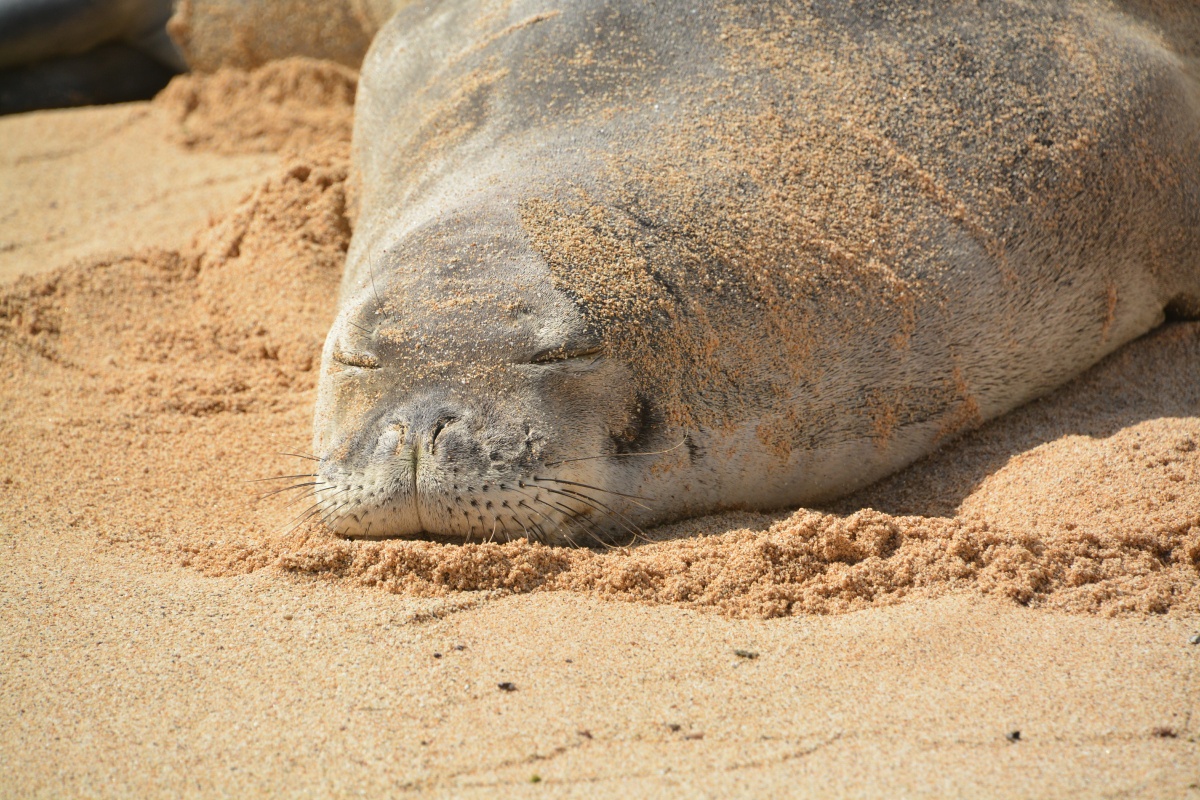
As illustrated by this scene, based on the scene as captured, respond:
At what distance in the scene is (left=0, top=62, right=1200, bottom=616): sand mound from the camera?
2.92 meters

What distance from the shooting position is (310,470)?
3607 mm

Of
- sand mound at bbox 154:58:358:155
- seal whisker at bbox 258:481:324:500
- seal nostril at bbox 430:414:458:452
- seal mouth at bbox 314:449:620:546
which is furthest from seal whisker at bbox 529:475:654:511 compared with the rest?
sand mound at bbox 154:58:358:155

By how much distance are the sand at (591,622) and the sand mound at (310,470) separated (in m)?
0.01

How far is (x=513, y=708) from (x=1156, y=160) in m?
2.92

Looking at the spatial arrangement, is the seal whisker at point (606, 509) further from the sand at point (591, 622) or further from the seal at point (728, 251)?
the sand at point (591, 622)

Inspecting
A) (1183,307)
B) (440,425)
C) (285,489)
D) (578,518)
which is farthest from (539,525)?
(1183,307)

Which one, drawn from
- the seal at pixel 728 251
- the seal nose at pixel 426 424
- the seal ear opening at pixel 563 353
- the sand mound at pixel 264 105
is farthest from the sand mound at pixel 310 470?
the sand mound at pixel 264 105

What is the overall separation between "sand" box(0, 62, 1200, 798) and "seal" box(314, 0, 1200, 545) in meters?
0.17

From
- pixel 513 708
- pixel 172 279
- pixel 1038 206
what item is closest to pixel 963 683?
pixel 513 708

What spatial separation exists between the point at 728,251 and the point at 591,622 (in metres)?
1.15

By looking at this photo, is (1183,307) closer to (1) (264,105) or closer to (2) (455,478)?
(2) (455,478)

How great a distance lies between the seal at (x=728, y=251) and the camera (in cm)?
310

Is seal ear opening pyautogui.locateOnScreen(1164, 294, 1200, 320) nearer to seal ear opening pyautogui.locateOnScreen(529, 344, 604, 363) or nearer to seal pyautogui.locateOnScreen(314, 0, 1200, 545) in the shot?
seal pyautogui.locateOnScreen(314, 0, 1200, 545)

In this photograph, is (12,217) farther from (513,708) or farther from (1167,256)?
(1167,256)
